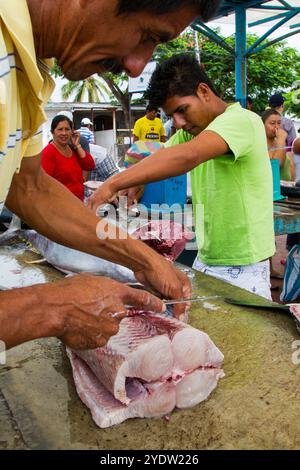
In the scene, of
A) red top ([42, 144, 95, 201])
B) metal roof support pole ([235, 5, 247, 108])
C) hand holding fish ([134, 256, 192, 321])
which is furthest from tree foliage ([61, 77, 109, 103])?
hand holding fish ([134, 256, 192, 321])

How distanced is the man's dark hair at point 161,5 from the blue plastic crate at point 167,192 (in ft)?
10.2

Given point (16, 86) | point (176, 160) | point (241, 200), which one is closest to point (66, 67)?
point (16, 86)

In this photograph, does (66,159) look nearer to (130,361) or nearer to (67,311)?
(130,361)

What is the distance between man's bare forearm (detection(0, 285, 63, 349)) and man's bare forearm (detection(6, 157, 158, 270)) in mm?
693

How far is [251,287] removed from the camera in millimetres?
2723

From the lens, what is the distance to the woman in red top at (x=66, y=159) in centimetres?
569

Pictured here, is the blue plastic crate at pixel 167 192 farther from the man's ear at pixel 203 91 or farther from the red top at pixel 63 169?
the man's ear at pixel 203 91

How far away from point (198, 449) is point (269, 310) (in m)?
1.04

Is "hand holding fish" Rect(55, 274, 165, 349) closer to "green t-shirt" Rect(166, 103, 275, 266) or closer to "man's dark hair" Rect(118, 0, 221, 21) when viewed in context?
"man's dark hair" Rect(118, 0, 221, 21)

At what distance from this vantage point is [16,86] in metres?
1.26

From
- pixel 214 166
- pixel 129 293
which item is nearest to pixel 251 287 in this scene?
pixel 214 166

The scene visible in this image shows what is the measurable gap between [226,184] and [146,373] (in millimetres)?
1467

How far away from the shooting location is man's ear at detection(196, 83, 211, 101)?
107 inches
